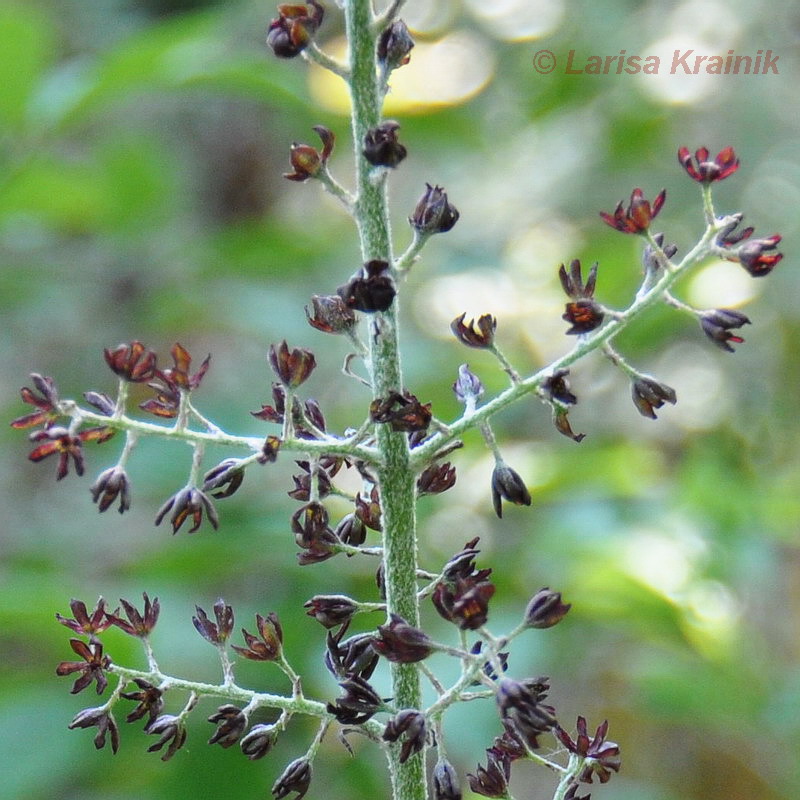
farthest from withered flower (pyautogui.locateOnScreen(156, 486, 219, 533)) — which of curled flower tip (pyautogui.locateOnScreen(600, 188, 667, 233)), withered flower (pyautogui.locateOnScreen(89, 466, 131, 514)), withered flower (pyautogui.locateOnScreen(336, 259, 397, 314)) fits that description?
curled flower tip (pyautogui.locateOnScreen(600, 188, 667, 233))

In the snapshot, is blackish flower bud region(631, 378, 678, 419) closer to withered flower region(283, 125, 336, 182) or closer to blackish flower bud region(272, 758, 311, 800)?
withered flower region(283, 125, 336, 182)

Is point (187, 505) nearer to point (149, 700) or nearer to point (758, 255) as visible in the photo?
point (149, 700)

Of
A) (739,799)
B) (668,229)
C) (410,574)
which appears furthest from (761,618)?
(410,574)

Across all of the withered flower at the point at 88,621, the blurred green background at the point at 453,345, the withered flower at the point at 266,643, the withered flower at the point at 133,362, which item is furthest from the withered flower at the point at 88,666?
the blurred green background at the point at 453,345

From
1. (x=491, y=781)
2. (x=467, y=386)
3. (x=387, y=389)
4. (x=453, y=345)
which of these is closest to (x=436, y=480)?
(x=467, y=386)

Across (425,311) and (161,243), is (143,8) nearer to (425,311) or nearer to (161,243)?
(161,243)

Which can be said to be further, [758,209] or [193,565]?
[758,209]
